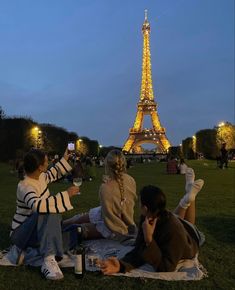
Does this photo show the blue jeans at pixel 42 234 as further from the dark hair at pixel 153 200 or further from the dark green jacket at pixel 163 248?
the dark hair at pixel 153 200

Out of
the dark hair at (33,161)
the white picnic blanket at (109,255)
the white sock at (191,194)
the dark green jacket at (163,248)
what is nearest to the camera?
the dark green jacket at (163,248)

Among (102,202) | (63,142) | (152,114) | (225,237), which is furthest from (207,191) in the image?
(152,114)

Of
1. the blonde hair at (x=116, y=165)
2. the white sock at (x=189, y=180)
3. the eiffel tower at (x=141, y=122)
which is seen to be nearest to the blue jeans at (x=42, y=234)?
the blonde hair at (x=116, y=165)

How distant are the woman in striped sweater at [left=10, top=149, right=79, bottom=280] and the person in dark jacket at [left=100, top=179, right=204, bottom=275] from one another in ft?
2.02

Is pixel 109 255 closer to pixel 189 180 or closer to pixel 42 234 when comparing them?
pixel 42 234

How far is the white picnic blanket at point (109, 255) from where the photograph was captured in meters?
5.05

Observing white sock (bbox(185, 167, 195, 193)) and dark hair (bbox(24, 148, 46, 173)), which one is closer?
dark hair (bbox(24, 148, 46, 173))

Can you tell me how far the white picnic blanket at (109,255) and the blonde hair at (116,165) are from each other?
75 cm

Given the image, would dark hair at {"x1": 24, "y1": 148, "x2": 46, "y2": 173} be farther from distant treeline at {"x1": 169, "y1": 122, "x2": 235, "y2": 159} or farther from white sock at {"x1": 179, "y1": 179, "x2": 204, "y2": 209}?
distant treeline at {"x1": 169, "y1": 122, "x2": 235, "y2": 159}

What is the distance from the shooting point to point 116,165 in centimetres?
605

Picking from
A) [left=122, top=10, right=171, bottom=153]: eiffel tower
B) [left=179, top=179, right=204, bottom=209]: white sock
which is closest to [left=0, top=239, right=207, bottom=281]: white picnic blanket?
[left=179, top=179, right=204, bottom=209]: white sock

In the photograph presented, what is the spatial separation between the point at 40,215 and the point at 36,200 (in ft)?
0.59

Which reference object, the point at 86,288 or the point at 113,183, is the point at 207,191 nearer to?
the point at 113,183

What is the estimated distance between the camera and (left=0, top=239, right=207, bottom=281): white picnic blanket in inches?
199
